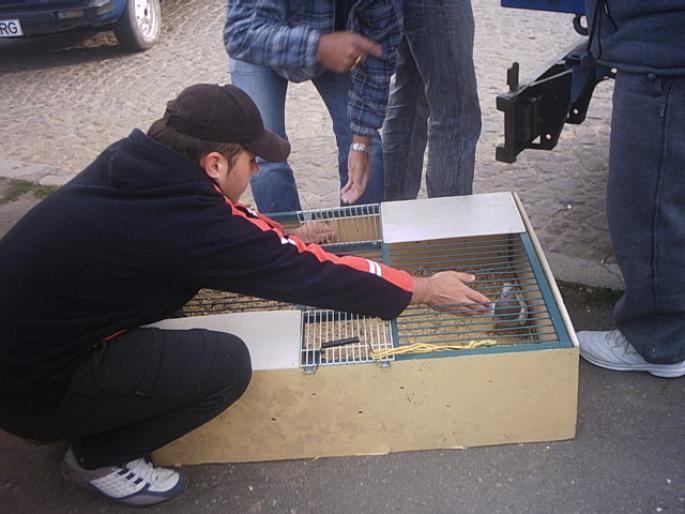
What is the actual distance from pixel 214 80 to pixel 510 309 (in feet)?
13.8

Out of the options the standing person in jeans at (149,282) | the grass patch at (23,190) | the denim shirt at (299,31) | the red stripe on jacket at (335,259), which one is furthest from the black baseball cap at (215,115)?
the grass patch at (23,190)

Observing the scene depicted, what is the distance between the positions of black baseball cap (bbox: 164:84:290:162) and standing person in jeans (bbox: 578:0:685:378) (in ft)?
3.41

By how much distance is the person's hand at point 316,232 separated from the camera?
8.50ft

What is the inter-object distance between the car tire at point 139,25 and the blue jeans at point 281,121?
432 centimetres

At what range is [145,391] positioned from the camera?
190 centimetres

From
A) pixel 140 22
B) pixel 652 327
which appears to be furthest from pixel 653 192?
pixel 140 22

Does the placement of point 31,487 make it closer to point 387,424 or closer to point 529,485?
point 387,424

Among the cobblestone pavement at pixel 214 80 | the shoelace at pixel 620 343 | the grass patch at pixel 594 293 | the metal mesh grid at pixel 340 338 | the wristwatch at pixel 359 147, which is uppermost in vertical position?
the wristwatch at pixel 359 147

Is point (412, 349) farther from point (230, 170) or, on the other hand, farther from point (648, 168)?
point (648, 168)

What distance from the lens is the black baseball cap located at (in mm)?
1820

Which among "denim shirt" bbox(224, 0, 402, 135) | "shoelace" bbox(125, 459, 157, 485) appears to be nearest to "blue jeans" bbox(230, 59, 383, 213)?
"denim shirt" bbox(224, 0, 402, 135)

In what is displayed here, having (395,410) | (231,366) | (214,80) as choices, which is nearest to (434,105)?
(395,410)

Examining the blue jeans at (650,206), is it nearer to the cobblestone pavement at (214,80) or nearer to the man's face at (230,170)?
the cobblestone pavement at (214,80)

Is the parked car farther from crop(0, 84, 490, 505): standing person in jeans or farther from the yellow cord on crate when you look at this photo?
the yellow cord on crate
